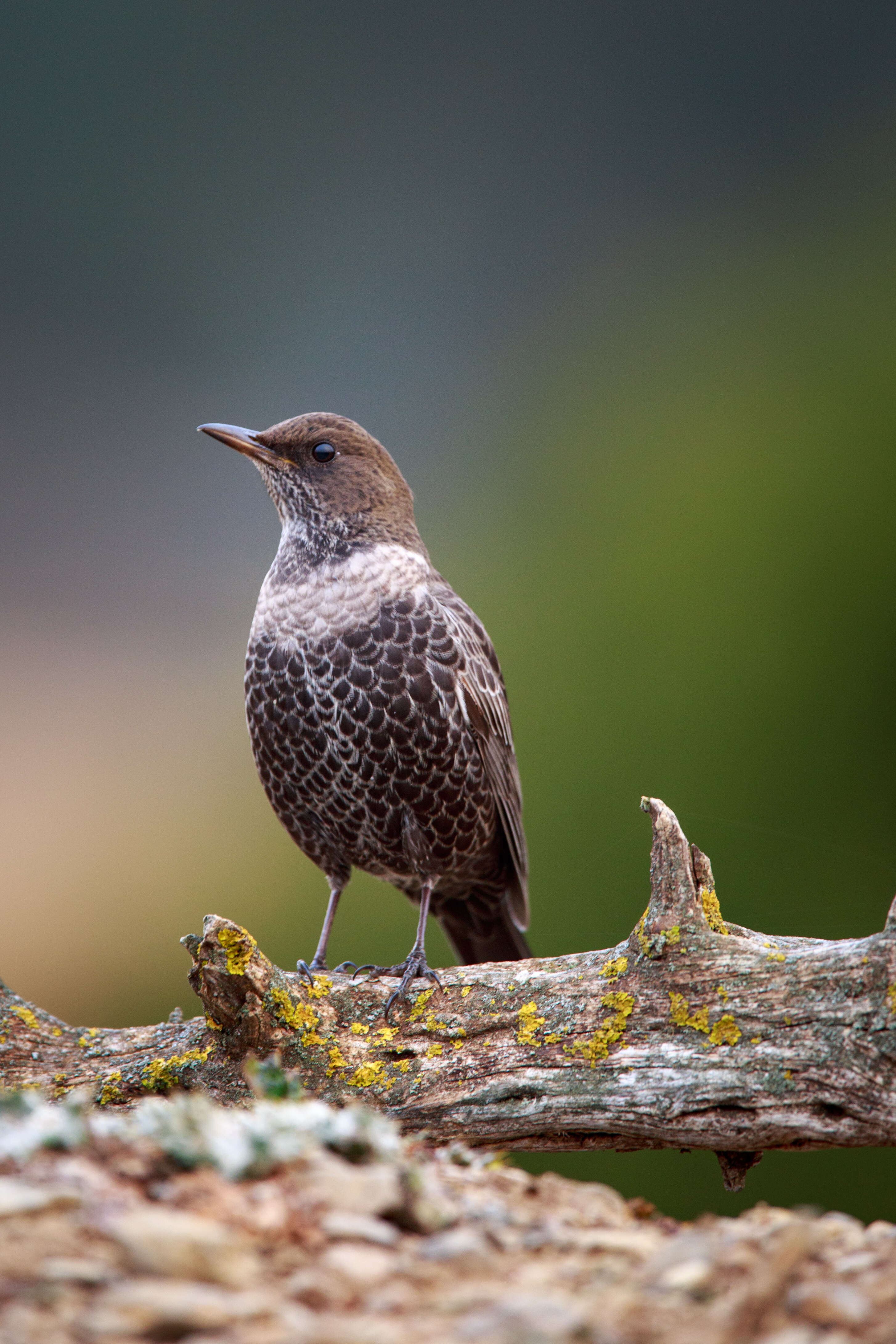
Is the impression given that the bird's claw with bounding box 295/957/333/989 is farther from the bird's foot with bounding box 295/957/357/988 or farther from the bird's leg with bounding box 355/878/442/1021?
the bird's leg with bounding box 355/878/442/1021

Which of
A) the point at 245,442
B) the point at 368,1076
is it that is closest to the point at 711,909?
the point at 368,1076

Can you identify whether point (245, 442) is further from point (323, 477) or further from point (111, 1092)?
point (111, 1092)

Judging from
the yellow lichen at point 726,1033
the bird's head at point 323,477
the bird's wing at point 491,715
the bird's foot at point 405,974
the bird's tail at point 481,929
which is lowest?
the bird's tail at point 481,929

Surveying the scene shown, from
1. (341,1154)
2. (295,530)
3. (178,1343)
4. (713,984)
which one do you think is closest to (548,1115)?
(713,984)

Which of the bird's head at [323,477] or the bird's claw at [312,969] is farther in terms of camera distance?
the bird's head at [323,477]

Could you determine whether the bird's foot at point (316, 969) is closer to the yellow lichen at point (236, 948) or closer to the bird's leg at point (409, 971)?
the bird's leg at point (409, 971)

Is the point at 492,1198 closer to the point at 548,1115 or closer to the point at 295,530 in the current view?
the point at 548,1115

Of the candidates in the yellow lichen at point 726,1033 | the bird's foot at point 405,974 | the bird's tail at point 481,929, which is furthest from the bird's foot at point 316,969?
the yellow lichen at point 726,1033
